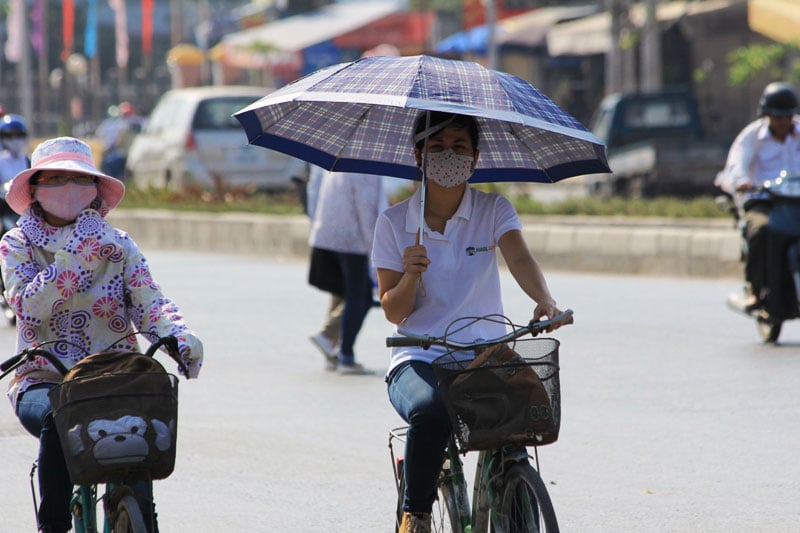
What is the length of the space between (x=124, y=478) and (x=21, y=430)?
393 cm

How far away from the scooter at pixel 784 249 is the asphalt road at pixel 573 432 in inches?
11.5

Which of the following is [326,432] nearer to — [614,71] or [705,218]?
[705,218]

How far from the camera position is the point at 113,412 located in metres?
4.23

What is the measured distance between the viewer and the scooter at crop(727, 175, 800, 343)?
1067 cm

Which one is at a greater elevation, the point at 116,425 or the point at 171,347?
the point at 171,347

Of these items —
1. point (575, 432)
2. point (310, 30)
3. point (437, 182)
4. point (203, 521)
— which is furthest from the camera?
point (310, 30)

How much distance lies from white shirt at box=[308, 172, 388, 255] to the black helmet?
108 inches

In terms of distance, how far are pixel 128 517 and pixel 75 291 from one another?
31.0 inches

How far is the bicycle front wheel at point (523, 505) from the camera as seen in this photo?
13.8ft

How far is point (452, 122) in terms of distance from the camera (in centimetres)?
479

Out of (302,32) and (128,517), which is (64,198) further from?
(302,32)

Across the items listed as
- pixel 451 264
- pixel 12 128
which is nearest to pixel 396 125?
pixel 451 264

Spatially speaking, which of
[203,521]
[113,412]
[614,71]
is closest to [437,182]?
[113,412]

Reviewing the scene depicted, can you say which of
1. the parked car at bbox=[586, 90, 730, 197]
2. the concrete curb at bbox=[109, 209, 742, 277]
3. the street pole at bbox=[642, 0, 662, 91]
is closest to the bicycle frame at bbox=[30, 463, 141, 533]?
the concrete curb at bbox=[109, 209, 742, 277]
